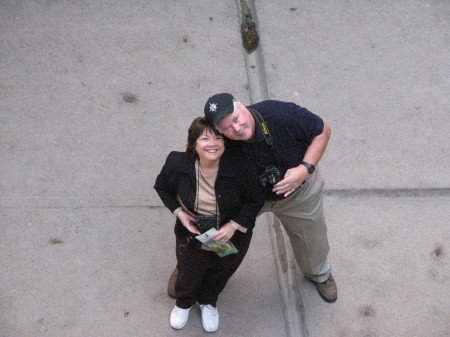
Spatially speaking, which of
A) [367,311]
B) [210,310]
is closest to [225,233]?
[210,310]

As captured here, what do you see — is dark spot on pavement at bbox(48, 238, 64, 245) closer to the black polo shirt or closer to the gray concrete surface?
the gray concrete surface

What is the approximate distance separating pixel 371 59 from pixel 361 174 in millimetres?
1165

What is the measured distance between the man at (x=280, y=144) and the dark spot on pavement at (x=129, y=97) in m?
1.76

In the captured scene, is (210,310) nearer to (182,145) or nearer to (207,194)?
(207,194)

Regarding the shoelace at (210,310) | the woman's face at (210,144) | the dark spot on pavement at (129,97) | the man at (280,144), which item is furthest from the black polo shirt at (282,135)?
the dark spot on pavement at (129,97)

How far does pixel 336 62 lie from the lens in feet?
14.6

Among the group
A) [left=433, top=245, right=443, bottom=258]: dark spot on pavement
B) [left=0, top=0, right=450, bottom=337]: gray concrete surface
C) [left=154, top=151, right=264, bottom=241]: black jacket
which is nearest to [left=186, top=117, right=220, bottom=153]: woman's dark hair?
[left=154, top=151, right=264, bottom=241]: black jacket

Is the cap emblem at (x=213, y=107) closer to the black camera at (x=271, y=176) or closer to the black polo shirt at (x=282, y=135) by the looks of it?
the black polo shirt at (x=282, y=135)

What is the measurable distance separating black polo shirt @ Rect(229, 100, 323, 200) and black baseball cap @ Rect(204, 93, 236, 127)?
0.19 metres

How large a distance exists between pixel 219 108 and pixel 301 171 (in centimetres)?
54

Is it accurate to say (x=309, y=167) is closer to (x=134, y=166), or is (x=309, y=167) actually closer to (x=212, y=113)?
(x=212, y=113)

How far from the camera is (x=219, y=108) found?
2.33m

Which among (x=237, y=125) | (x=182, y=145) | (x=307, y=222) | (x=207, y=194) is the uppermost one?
(x=237, y=125)

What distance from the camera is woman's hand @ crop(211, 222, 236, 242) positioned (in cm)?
261
